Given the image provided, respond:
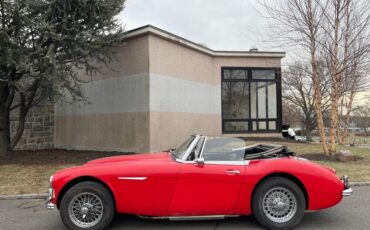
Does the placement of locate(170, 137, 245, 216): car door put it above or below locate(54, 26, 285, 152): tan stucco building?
below

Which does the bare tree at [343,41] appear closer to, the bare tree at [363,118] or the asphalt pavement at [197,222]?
the asphalt pavement at [197,222]

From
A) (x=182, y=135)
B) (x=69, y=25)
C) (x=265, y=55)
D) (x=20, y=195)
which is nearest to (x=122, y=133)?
(x=182, y=135)

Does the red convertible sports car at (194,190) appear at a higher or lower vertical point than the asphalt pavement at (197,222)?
higher

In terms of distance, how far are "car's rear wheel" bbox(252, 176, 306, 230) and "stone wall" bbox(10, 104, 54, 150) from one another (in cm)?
1203

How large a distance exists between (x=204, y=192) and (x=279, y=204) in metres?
1.07

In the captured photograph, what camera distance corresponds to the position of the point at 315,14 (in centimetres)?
1172

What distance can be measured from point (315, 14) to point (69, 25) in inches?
311

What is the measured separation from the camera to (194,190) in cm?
488

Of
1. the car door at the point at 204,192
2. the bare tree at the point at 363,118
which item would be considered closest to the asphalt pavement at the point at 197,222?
the car door at the point at 204,192

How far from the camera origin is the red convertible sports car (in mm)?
4828

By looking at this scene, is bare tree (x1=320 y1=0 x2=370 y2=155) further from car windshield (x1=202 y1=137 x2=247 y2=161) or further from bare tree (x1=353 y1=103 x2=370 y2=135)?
bare tree (x1=353 y1=103 x2=370 y2=135)

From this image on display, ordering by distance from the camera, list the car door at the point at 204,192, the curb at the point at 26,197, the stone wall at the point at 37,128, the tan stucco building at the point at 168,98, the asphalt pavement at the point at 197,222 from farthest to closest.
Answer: the stone wall at the point at 37,128 < the tan stucco building at the point at 168,98 < the curb at the point at 26,197 < the asphalt pavement at the point at 197,222 < the car door at the point at 204,192

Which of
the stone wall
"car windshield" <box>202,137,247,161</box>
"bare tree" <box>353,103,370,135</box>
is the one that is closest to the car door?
"car windshield" <box>202,137,247,161</box>

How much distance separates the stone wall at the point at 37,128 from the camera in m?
14.9
